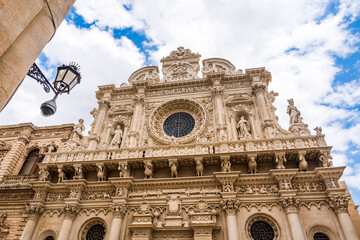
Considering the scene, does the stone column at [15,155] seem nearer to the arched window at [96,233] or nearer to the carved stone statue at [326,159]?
the arched window at [96,233]

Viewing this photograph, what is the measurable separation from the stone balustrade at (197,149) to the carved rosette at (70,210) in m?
2.35

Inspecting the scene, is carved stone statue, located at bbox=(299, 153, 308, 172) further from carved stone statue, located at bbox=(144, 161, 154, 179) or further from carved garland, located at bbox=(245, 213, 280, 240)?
carved stone statue, located at bbox=(144, 161, 154, 179)

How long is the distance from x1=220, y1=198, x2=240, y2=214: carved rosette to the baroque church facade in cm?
4

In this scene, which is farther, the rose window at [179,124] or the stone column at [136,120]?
the rose window at [179,124]

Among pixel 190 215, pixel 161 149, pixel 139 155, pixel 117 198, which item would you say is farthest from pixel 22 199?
pixel 190 215

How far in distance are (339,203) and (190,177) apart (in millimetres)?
6310

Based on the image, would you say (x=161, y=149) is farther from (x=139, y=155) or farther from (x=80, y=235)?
(x=80, y=235)

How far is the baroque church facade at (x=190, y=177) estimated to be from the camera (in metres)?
10.3

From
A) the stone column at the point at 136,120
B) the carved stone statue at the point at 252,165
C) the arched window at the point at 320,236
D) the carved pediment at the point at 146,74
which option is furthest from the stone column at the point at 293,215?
the carved pediment at the point at 146,74

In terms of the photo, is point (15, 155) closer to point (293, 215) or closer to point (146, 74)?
point (146, 74)

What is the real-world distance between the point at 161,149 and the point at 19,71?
9612 millimetres

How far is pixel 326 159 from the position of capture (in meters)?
10.9

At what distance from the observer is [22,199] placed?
1352 cm

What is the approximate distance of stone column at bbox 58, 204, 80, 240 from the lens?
1111cm
